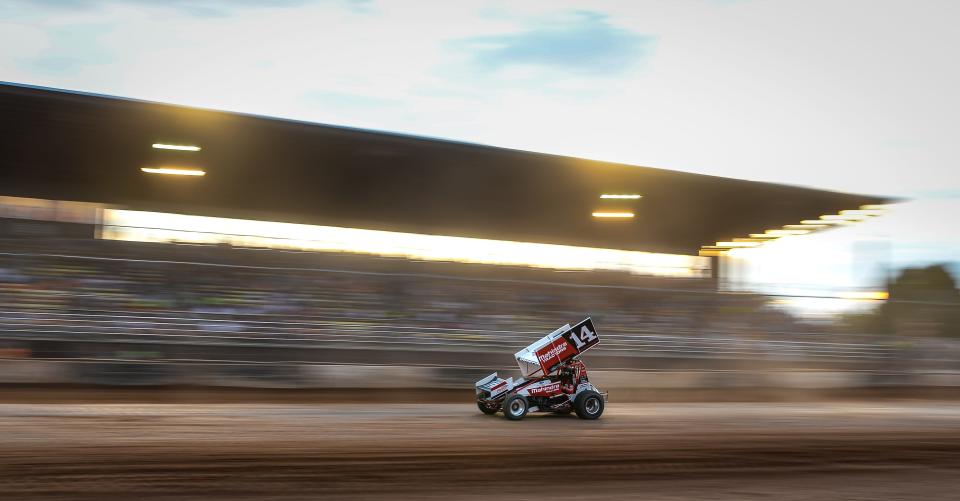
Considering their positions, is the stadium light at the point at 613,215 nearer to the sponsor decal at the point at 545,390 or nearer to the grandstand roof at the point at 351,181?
the grandstand roof at the point at 351,181

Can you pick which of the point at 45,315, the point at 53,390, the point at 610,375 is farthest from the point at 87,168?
the point at 610,375

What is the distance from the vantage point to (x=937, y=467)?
9.21m

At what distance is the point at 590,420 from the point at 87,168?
503 inches

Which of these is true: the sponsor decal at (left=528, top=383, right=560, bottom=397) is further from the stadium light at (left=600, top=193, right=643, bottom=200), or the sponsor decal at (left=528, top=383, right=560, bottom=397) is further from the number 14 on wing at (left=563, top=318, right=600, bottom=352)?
the stadium light at (left=600, top=193, right=643, bottom=200)

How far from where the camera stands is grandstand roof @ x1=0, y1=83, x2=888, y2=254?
17328 mm

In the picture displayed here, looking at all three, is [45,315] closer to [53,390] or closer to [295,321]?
[53,390]

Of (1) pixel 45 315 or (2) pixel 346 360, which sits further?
(2) pixel 346 360

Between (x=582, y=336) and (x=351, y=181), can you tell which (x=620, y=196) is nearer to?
(x=351, y=181)

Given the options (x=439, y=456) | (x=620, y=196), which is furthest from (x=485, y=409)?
(x=620, y=196)

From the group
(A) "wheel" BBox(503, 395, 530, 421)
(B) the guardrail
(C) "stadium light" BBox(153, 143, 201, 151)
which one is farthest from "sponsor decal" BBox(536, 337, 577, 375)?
(C) "stadium light" BBox(153, 143, 201, 151)

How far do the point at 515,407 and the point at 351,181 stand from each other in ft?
35.3

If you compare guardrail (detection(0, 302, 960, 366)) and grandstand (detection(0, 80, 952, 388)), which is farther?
grandstand (detection(0, 80, 952, 388))

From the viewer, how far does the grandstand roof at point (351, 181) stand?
56.9 ft

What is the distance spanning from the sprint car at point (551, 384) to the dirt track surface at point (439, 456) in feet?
0.86
